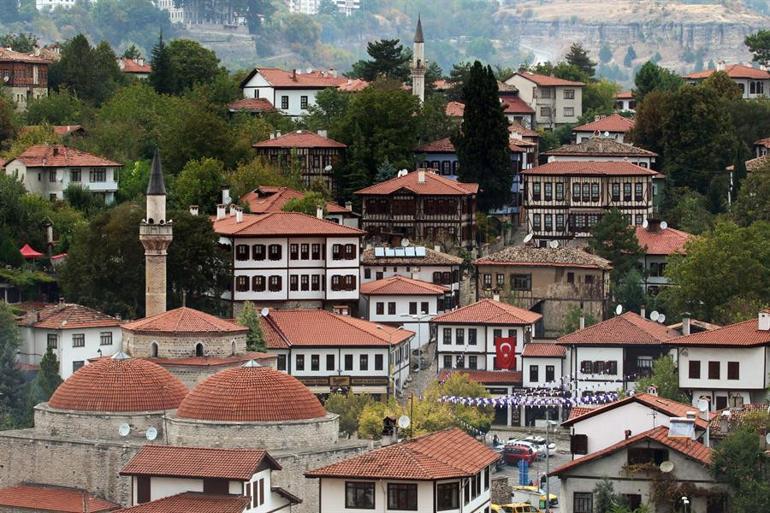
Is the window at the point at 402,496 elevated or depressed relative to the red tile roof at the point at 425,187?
depressed

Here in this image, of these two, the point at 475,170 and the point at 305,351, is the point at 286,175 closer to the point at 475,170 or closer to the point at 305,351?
the point at 475,170

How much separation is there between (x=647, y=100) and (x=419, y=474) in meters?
66.5

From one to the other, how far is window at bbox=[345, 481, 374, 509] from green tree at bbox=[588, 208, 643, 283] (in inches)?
Result: 1820

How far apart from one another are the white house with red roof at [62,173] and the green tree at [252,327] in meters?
20.5

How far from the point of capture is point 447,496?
63719mm

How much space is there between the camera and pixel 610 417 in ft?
229

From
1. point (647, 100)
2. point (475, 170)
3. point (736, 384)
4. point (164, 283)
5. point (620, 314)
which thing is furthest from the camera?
point (647, 100)

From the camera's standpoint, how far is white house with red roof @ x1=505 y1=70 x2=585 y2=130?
150m

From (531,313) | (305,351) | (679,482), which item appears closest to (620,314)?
(531,313)

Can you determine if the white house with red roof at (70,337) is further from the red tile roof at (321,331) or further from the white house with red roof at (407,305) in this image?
the white house with red roof at (407,305)

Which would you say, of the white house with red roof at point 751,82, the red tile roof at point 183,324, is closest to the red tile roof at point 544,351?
the red tile roof at point 183,324

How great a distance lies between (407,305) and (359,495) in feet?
139

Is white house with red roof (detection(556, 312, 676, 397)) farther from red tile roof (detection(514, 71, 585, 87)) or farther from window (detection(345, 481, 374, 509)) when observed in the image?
red tile roof (detection(514, 71, 585, 87))

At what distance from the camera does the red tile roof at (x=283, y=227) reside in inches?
4136
